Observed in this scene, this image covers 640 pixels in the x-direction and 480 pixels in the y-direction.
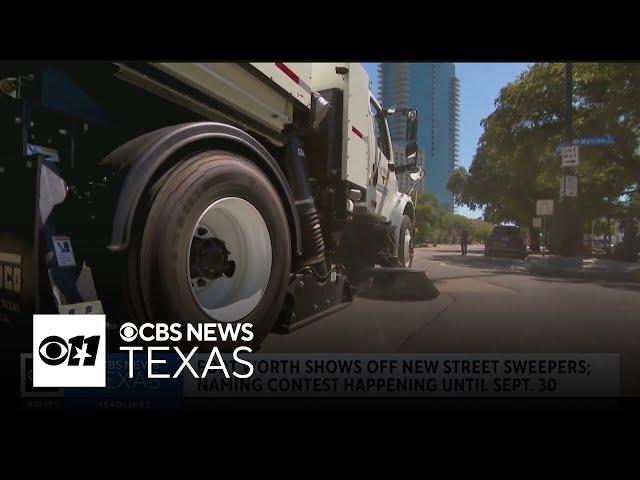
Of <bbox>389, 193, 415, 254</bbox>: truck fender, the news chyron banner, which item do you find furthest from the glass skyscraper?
the news chyron banner

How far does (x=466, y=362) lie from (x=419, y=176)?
2.34 metres

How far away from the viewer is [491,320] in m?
2.47

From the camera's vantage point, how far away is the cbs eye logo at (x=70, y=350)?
1653 mm

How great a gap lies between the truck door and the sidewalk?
5.05 feet

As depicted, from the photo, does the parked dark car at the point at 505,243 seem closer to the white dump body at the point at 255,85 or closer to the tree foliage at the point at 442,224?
the tree foliage at the point at 442,224

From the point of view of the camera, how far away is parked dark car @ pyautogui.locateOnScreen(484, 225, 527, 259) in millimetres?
3469

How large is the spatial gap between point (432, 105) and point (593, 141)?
1315 mm

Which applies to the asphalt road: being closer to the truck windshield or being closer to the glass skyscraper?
the glass skyscraper

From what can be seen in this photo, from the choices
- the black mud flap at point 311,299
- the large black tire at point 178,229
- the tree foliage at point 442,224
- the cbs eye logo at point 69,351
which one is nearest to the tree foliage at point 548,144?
the tree foliage at point 442,224

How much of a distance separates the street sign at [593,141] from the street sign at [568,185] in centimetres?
38

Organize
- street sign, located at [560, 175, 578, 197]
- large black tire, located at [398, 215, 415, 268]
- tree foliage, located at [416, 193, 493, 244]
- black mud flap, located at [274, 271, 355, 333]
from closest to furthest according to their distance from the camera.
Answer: black mud flap, located at [274, 271, 355, 333] → street sign, located at [560, 175, 578, 197] → tree foliage, located at [416, 193, 493, 244] → large black tire, located at [398, 215, 415, 268]

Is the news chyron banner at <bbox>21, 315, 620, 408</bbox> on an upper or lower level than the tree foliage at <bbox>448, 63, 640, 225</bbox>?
lower

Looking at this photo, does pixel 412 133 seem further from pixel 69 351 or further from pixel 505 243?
pixel 69 351

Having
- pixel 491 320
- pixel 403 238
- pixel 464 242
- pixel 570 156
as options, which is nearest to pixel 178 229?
pixel 491 320
